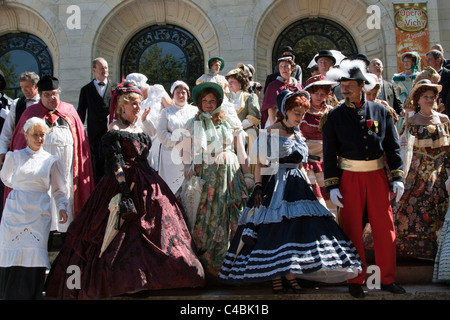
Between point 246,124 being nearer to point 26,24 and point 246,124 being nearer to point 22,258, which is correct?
point 22,258

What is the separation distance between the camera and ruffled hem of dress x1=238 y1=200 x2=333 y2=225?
188 inches

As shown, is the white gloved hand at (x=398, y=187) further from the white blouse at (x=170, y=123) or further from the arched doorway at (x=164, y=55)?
the arched doorway at (x=164, y=55)

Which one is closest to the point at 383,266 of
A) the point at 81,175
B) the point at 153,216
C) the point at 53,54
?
the point at 153,216

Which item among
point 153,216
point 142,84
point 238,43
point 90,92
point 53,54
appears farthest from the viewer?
point 53,54

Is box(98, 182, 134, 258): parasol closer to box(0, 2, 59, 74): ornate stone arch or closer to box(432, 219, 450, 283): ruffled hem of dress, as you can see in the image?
box(432, 219, 450, 283): ruffled hem of dress

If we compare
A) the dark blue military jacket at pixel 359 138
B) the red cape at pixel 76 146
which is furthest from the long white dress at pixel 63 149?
the dark blue military jacket at pixel 359 138

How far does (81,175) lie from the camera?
251 inches

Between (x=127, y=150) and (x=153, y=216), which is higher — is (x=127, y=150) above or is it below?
above

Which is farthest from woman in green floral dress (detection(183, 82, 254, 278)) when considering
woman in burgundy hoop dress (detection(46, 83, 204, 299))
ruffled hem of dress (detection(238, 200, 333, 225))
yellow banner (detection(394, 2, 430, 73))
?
yellow banner (detection(394, 2, 430, 73))

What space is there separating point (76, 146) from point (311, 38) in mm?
7835

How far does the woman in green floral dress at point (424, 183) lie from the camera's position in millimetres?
5633

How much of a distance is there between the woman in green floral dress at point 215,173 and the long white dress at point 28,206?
1.38 metres

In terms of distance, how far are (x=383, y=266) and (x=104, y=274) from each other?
241 centimetres
